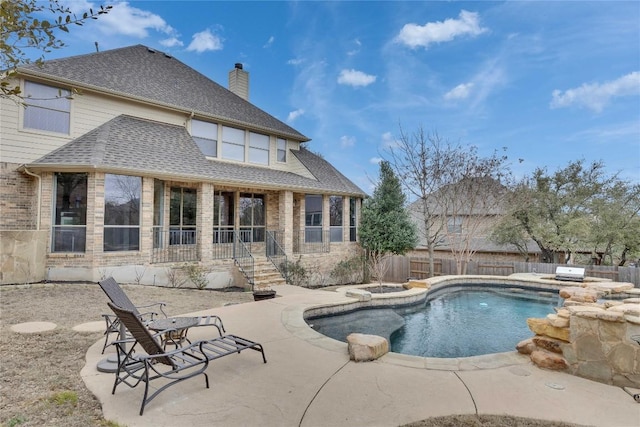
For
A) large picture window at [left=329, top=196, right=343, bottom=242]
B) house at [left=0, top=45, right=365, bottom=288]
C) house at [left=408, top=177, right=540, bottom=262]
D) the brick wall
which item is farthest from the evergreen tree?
the brick wall

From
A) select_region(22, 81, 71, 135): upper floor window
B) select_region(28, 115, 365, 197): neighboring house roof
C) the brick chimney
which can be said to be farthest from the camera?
the brick chimney

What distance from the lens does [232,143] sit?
49.9 feet

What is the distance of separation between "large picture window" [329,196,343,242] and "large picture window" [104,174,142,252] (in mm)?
9053

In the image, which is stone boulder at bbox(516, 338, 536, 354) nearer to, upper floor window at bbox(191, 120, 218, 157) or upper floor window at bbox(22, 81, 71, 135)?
upper floor window at bbox(191, 120, 218, 157)

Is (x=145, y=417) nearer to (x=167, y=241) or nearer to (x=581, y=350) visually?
(x=581, y=350)

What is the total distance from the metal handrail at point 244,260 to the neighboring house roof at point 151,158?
260 cm

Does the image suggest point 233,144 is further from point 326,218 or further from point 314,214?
point 326,218

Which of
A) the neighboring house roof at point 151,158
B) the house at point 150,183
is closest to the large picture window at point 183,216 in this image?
the house at point 150,183

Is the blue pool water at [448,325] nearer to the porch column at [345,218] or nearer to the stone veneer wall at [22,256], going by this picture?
the porch column at [345,218]

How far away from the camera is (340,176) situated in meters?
19.1

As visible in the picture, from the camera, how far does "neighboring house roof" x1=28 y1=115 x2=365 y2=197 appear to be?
10227 millimetres

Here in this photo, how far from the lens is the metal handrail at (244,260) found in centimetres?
Result: 1208

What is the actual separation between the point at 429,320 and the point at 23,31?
8990 millimetres

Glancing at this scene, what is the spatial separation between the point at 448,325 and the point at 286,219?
8.61 m
